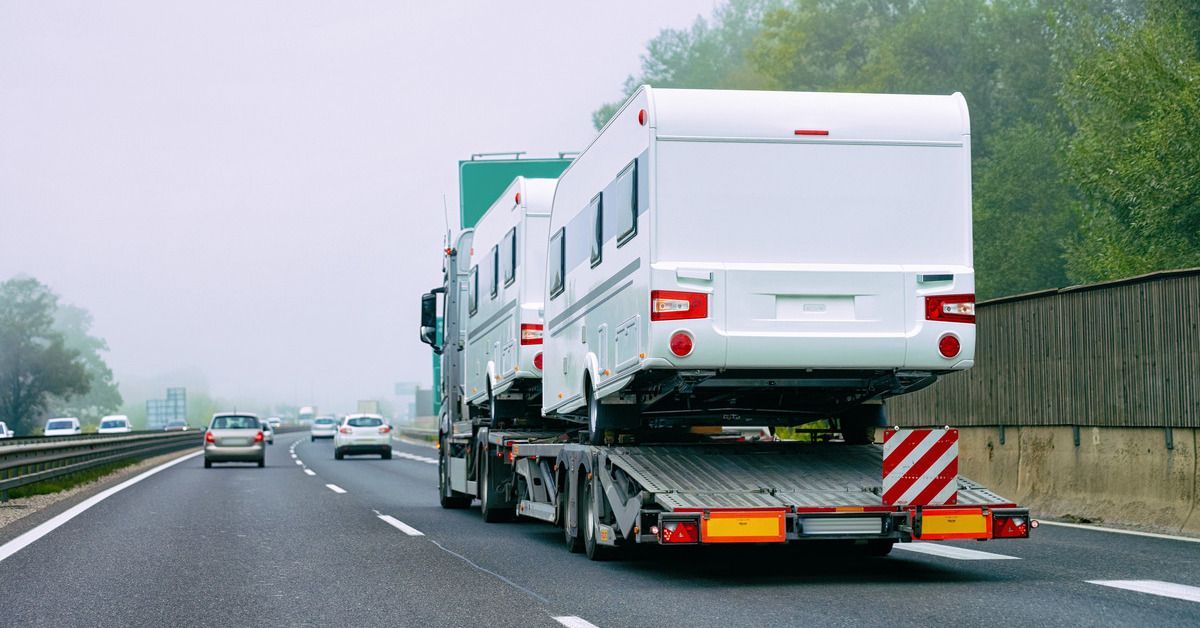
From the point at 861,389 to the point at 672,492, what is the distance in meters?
1.96

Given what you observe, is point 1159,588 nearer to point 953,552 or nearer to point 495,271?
point 953,552

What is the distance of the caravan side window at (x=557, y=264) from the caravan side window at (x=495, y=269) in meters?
2.69

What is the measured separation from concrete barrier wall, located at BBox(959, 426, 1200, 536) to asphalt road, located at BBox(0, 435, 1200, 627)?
0.86 m

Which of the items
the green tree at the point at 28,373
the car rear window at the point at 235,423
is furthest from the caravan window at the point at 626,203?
the green tree at the point at 28,373

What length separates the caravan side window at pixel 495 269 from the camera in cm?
1689

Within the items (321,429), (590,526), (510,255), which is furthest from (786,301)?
(321,429)

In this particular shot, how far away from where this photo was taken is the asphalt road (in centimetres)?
834

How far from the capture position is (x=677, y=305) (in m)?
10.0

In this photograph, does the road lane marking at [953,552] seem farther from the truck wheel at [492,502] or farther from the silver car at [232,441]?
the silver car at [232,441]

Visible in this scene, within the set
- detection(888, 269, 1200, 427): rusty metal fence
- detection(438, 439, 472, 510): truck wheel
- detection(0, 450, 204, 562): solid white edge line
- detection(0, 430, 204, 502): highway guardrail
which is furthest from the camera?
detection(0, 430, 204, 502): highway guardrail

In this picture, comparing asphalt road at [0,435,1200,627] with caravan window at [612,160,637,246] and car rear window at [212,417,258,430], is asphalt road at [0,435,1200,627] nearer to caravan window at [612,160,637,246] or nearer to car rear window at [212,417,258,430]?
caravan window at [612,160,637,246]

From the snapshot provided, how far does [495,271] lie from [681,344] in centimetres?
730

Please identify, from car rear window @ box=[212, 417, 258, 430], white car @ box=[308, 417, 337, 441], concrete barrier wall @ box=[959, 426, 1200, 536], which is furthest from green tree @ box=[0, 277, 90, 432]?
concrete barrier wall @ box=[959, 426, 1200, 536]

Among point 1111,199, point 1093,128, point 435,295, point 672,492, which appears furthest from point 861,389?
point 1093,128
